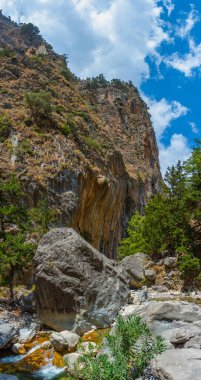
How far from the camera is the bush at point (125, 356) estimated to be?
5711 millimetres

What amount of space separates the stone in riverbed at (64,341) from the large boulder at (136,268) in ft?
27.1

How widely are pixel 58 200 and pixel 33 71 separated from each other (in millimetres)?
24694

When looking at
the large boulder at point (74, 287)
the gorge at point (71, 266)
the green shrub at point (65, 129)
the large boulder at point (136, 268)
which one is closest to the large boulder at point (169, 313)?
the gorge at point (71, 266)

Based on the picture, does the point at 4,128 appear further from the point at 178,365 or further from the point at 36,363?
the point at 178,365

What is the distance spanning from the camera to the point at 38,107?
36688mm

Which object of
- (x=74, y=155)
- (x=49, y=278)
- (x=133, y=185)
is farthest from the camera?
(x=133, y=185)

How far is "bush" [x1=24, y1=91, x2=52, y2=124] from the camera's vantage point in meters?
36.4

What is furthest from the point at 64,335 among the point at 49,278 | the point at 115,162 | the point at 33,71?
the point at 33,71

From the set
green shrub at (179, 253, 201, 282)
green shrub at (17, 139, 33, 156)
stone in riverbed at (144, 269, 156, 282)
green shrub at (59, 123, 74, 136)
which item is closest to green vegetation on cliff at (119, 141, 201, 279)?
green shrub at (179, 253, 201, 282)

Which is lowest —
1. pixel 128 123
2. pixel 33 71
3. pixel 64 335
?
pixel 64 335

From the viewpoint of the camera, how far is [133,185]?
191 ft

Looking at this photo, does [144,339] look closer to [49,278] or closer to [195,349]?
[195,349]

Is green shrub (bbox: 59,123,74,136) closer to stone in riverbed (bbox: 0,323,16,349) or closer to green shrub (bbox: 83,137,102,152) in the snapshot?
green shrub (bbox: 83,137,102,152)

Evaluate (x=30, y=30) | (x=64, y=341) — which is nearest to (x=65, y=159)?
(x=64, y=341)
